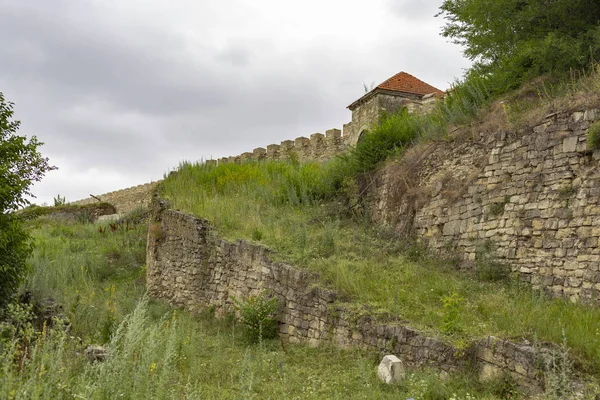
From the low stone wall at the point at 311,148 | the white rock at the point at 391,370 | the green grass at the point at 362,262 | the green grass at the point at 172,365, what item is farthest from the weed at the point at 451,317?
the low stone wall at the point at 311,148

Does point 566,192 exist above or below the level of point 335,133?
below

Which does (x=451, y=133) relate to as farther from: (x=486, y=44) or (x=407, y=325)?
(x=407, y=325)

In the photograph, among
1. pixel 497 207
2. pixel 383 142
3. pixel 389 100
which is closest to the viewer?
pixel 497 207

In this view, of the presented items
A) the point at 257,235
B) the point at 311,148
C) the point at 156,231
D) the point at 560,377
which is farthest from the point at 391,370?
the point at 311,148

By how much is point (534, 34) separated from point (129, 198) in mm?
23399

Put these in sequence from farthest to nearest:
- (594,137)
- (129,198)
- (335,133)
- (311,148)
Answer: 1. (129,198)
2. (311,148)
3. (335,133)
4. (594,137)

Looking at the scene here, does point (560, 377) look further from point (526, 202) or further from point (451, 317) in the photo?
point (526, 202)

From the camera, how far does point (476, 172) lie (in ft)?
32.2

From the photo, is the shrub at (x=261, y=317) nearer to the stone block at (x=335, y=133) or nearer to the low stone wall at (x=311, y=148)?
the low stone wall at (x=311, y=148)

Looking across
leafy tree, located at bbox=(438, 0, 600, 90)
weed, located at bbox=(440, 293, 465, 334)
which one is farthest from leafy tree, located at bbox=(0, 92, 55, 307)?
leafy tree, located at bbox=(438, 0, 600, 90)

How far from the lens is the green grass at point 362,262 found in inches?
263

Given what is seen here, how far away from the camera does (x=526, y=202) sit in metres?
8.63

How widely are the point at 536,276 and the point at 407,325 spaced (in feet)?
7.69

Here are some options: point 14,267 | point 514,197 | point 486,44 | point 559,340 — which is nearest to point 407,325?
point 559,340
